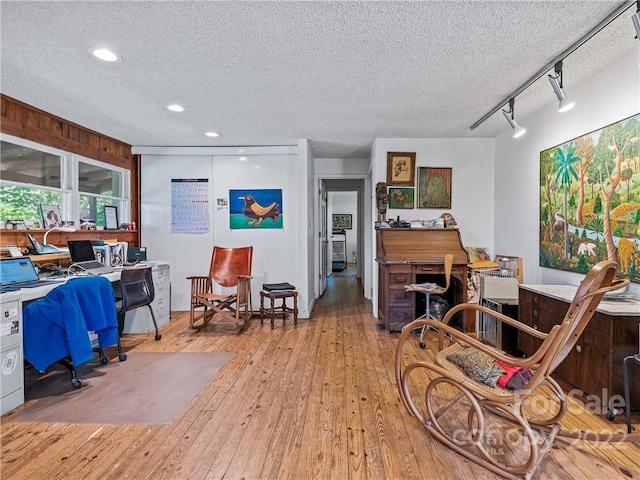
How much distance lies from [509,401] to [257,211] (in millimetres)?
4014

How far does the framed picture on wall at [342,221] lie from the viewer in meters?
11.2

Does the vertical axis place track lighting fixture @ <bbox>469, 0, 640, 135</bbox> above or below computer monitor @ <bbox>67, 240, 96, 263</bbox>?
above

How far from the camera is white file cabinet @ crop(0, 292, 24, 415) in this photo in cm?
218

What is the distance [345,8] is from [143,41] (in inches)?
54.1

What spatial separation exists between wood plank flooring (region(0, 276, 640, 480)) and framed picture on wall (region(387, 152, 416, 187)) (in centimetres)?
257

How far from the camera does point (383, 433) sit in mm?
1958

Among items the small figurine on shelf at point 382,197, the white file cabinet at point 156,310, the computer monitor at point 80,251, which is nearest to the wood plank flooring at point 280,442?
the computer monitor at point 80,251

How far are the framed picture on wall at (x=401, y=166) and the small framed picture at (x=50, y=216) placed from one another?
4.05 metres

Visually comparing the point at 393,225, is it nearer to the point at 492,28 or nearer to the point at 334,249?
the point at 492,28

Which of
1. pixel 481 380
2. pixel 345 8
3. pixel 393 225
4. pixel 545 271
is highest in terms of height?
pixel 345 8

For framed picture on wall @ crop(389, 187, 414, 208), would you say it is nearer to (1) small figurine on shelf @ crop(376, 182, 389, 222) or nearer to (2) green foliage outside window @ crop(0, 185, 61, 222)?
(1) small figurine on shelf @ crop(376, 182, 389, 222)

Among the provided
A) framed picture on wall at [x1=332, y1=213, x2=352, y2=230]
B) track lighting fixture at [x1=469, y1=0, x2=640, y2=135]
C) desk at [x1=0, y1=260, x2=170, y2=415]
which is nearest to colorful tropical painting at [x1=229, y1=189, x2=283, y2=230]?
desk at [x1=0, y1=260, x2=170, y2=415]

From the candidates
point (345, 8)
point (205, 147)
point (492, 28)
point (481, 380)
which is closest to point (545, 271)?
point (481, 380)

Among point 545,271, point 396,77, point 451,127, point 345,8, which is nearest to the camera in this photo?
point 345,8
